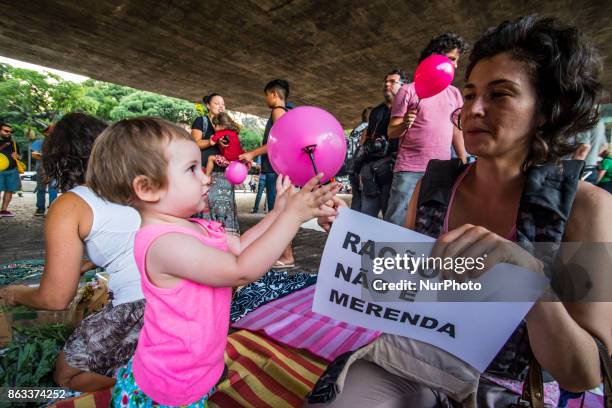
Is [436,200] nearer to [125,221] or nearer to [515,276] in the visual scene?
[515,276]

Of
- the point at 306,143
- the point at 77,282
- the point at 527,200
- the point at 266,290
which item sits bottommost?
the point at 266,290

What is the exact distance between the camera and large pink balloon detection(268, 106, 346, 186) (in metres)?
1.21

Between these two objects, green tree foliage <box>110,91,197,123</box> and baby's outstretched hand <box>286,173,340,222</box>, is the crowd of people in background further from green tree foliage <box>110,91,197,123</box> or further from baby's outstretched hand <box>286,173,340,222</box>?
green tree foliage <box>110,91,197,123</box>

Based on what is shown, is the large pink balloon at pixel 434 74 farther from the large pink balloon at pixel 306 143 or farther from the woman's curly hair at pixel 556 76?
the large pink balloon at pixel 306 143

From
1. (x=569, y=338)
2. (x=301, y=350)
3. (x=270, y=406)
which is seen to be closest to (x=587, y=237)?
(x=569, y=338)

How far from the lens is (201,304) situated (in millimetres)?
1064

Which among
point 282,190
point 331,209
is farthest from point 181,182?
point 331,209

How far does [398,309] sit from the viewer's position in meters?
1.04

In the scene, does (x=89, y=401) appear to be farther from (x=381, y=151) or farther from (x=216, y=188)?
(x=381, y=151)

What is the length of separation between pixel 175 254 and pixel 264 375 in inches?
47.2

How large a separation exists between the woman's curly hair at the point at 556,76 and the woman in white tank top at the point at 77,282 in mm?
1695

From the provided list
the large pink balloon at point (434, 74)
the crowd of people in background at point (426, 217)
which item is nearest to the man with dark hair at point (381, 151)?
the large pink balloon at point (434, 74)

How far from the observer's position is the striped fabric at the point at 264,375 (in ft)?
5.40

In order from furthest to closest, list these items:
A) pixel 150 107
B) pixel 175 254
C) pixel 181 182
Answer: pixel 150 107 < pixel 181 182 < pixel 175 254
